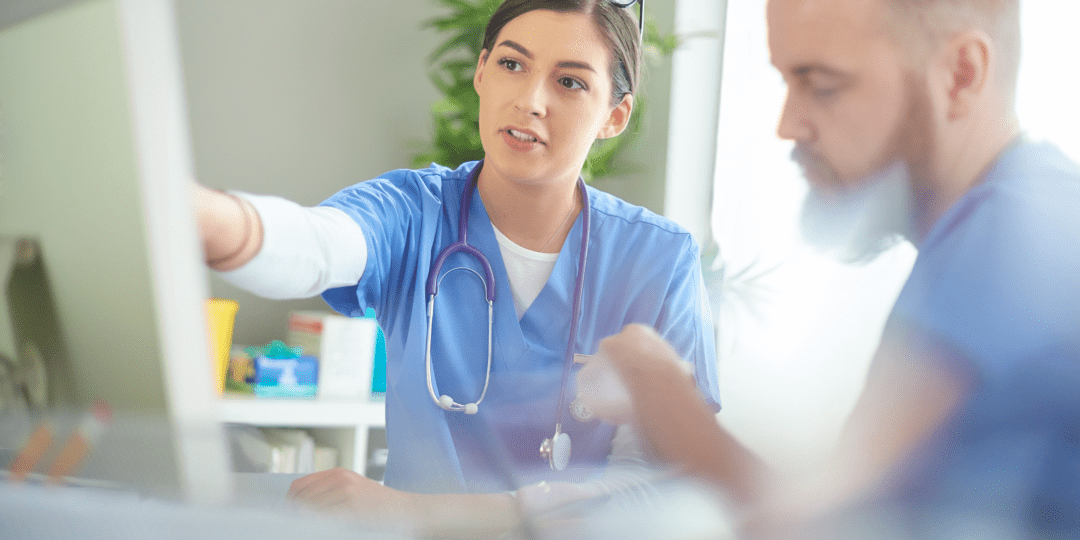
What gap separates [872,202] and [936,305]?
0.08 metres

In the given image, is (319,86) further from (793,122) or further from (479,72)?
(793,122)

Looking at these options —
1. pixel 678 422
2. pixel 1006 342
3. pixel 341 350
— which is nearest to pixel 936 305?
pixel 1006 342

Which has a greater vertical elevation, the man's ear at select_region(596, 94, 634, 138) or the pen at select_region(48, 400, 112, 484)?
the man's ear at select_region(596, 94, 634, 138)

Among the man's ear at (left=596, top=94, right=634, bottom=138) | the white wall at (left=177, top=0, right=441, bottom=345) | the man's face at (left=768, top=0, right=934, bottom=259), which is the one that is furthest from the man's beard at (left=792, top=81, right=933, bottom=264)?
the white wall at (left=177, top=0, right=441, bottom=345)

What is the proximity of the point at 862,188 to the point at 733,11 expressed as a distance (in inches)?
5.2

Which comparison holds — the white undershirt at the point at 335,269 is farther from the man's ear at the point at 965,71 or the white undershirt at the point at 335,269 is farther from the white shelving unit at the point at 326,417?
the man's ear at the point at 965,71

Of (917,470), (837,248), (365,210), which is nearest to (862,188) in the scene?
(837,248)

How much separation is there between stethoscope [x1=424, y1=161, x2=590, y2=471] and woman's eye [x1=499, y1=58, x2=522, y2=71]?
0.27 feet

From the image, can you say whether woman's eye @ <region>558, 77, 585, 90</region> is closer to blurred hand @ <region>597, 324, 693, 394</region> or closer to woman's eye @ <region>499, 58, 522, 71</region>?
woman's eye @ <region>499, 58, 522, 71</region>

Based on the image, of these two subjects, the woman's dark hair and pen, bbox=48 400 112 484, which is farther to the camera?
the woman's dark hair

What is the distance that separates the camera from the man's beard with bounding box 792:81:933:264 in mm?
361

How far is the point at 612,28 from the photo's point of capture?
40 centimetres

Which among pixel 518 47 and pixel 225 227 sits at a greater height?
pixel 518 47

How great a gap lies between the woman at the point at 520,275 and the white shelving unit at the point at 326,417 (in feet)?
0.07
